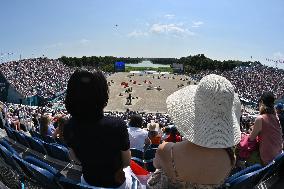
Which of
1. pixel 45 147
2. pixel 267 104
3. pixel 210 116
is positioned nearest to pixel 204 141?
pixel 210 116

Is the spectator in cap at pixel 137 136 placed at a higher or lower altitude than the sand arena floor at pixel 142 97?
higher

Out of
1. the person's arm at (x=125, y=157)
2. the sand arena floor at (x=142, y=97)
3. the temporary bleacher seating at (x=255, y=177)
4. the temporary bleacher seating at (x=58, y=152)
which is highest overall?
the person's arm at (x=125, y=157)

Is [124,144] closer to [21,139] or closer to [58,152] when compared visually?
[58,152]

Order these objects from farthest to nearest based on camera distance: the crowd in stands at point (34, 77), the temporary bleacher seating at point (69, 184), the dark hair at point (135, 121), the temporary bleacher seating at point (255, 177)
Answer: the crowd in stands at point (34, 77) < the dark hair at point (135, 121) < the temporary bleacher seating at point (255, 177) < the temporary bleacher seating at point (69, 184)

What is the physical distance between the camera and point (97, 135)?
3.11 meters

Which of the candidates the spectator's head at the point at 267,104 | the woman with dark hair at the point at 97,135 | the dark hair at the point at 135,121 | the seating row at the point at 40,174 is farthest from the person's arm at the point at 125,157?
the dark hair at the point at 135,121

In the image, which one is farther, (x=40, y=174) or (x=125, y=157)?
(x=125, y=157)

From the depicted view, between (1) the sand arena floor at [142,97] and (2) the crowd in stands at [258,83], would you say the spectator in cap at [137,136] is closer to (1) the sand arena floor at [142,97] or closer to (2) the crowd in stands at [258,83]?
(1) the sand arena floor at [142,97]

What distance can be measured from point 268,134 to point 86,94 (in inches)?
106

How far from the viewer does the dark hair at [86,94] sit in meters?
3.12

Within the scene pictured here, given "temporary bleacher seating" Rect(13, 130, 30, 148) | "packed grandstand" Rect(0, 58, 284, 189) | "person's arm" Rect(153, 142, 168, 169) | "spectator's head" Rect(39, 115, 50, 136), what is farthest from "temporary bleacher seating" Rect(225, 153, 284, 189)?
"spectator's head" Rect(39, 115, 50, 136)

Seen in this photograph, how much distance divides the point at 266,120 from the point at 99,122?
2.55m

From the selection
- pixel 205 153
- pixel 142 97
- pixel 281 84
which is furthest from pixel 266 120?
pixel 281 84

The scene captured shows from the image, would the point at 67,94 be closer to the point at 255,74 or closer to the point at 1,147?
the point at 1,147
